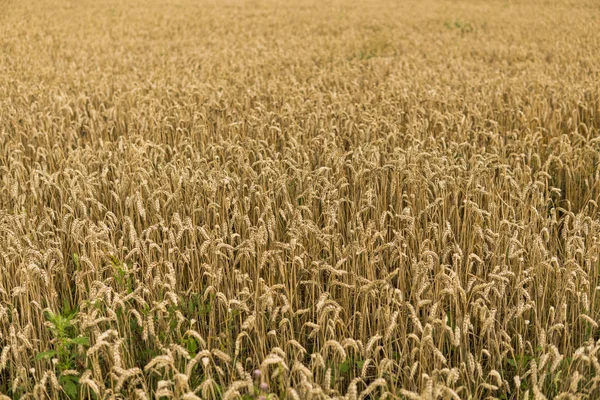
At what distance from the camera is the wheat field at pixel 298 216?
7.55ft

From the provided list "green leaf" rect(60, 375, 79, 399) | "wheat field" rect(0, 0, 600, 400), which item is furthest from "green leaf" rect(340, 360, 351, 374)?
"green leaf" rect(60, 375, 79, 399)

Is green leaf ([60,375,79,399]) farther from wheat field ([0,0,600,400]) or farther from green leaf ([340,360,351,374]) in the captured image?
green leaf ([340,360,351,374])

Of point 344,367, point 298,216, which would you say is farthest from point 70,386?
point 298,216

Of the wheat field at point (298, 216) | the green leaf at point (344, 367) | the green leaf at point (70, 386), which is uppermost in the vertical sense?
the wheat field at point (298, 216)

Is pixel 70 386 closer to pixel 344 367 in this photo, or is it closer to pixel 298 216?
pixel 344 367

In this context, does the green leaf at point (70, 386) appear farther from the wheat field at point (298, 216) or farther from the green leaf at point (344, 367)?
the green leaf at point (344, 367)

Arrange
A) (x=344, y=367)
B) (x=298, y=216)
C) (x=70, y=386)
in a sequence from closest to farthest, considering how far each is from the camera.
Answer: (x=70, y=386) → (x=344, y=367) → (x=298, y=216)

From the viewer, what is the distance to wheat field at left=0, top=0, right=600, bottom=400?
2.30m

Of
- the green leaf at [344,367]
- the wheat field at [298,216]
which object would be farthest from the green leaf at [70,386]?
the green leaf at [344,367]

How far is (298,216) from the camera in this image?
2.95 metres

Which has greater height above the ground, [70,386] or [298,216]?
[298,216]

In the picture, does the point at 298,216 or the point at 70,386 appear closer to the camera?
the point at 70,386

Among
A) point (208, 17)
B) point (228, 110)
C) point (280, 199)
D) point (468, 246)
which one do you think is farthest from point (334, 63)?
point (208, 17)

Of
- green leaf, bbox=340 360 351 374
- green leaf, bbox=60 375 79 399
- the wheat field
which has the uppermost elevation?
the wheat field
